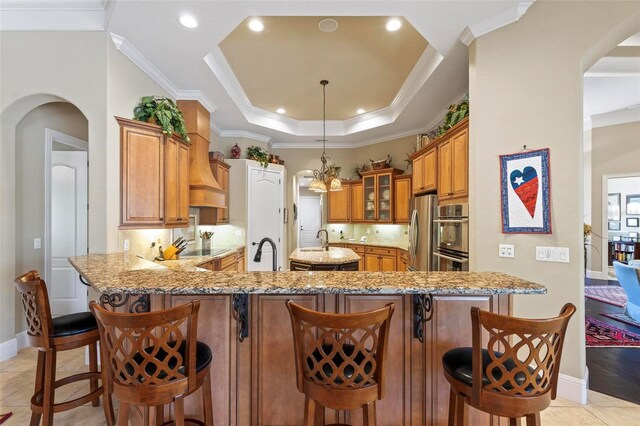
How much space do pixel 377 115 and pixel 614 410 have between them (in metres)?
4.95

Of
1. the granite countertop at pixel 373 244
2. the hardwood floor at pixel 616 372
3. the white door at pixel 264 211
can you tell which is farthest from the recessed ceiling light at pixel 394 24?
the hardwood floor at pixel 616 372

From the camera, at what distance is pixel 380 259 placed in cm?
600

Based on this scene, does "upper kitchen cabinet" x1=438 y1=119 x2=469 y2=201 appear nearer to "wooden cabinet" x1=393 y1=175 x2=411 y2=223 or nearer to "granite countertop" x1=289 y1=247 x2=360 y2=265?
"granite countertop" x1=289 y1=247 x2=360 y2=265

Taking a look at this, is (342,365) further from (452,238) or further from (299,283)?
(452,238)

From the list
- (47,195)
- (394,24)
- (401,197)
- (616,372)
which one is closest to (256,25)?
(394,24)

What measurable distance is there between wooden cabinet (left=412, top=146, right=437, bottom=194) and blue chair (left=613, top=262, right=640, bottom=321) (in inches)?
113

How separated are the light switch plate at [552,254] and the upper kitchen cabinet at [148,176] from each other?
3.75 metres

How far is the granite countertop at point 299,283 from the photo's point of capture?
1.47 metres

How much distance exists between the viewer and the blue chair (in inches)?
152

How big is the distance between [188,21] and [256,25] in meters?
0.69

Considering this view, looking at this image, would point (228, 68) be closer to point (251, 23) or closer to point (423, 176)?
point (251, 23)

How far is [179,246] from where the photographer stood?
12.3 ft

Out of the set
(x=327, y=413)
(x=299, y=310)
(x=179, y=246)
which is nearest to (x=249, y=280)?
(x=299, y=310)

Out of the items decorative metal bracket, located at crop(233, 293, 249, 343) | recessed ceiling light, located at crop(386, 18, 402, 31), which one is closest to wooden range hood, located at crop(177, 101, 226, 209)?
decorative metal bracket, located at crop(233, 293, 249, 343)
